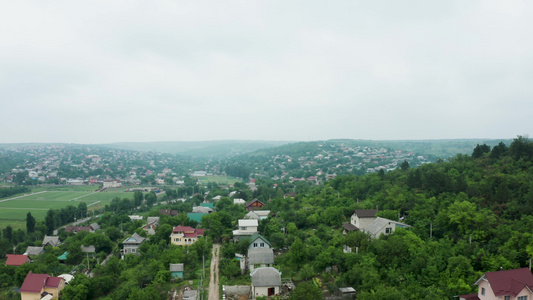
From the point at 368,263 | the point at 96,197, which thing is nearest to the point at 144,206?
the point at 96,197

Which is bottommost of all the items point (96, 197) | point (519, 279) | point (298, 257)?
point (96, 197)

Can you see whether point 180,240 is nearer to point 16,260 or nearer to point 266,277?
point 16,260

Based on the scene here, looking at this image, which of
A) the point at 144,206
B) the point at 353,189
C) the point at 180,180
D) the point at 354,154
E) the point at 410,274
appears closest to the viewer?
the point at 410,274

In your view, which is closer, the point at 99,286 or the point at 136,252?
the point at 99,286

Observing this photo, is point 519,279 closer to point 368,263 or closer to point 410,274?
point 410,274

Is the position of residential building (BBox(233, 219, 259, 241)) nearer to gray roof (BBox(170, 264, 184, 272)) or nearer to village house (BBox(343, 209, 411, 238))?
gray roof (BBox(170, 264, 184, 272))

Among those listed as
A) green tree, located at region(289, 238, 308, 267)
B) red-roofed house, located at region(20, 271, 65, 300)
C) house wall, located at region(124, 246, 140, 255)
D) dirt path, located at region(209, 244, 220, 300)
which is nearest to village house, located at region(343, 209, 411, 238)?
green tree, located at region(289, 238, 308, 267)

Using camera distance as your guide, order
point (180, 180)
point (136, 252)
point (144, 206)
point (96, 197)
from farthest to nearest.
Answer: point (180, 180)
point (96, 197)
point (144, 206)
point (136, 252)
